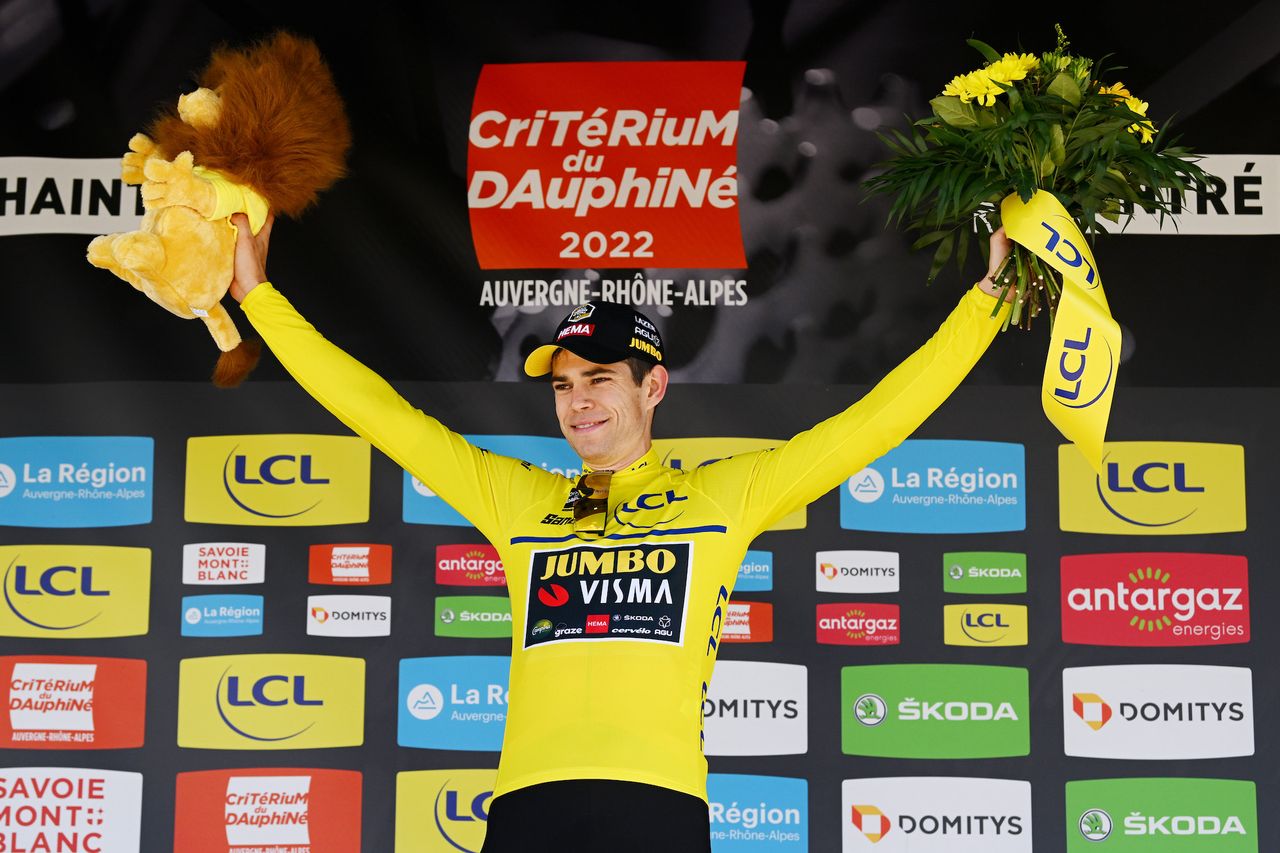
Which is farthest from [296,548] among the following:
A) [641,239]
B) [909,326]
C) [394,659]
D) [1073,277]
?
[1073,277]

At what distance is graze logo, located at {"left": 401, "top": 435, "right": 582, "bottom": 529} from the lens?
3029 mm

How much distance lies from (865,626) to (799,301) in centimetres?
75

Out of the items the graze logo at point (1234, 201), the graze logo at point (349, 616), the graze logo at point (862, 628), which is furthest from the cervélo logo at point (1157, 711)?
the graze logo at point (349, 616)

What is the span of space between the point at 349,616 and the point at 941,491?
1358 mm

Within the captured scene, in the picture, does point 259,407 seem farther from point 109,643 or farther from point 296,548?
point 109,643

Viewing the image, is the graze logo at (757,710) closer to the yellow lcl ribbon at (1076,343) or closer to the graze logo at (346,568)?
the graze logo at (346,568)

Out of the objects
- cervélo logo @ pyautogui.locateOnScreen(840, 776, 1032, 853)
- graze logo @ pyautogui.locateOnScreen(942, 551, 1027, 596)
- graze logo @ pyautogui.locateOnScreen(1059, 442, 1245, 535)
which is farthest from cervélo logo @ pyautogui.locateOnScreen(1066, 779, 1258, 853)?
graze logo @ pyautogui.locateOnScreen(1059, 442, 1245, 535)

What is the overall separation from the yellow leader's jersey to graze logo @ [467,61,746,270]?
3.46ft

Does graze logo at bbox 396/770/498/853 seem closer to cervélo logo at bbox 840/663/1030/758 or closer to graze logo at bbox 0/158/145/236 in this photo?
cervélo logo at bbox 840/663/1030/758

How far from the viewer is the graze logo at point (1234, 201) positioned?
308 cm

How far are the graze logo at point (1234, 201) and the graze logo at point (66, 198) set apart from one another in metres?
2.33

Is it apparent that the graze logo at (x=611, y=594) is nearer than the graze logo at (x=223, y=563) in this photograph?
Yes

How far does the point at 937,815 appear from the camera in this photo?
2920mm

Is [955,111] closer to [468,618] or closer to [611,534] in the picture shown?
[611,534]
